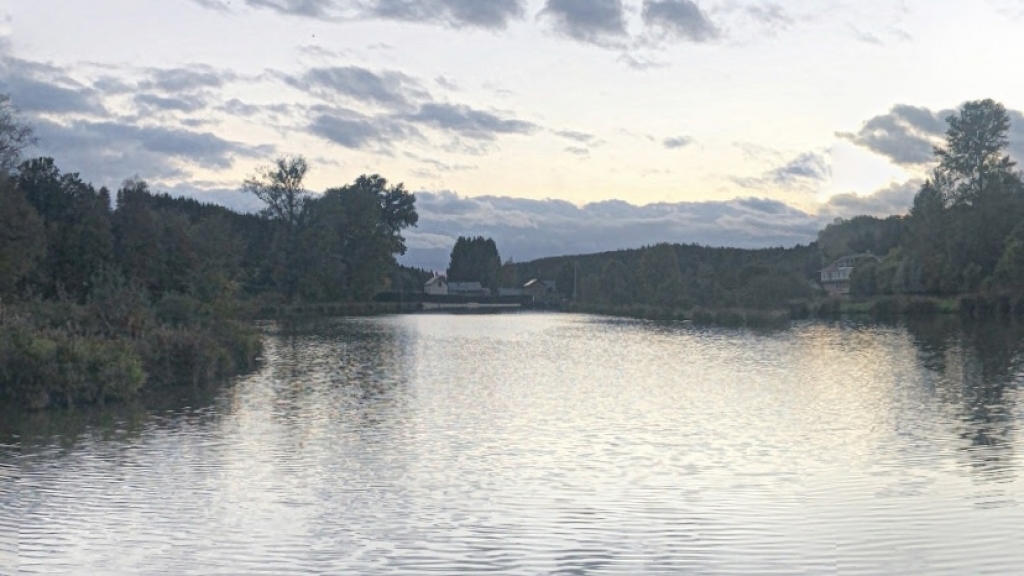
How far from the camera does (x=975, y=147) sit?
108 metres

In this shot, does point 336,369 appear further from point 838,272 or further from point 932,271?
point 838,272

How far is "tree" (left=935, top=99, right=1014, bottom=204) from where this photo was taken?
108 metres

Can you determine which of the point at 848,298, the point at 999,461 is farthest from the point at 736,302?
the point at 999,461

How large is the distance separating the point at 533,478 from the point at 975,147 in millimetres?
102185

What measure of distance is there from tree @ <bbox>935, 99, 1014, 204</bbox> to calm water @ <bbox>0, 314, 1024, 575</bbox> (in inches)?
2960

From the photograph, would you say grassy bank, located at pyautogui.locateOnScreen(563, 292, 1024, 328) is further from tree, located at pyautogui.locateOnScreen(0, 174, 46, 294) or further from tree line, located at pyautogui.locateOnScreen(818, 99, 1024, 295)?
tree, located at pyautogui.locateOnScreen(0, 174, 46, 294)

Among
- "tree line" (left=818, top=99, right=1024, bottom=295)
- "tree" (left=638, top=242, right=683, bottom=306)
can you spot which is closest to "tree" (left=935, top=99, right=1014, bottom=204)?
"tree line" (left=818, top=99, right=1024, bottom=295)

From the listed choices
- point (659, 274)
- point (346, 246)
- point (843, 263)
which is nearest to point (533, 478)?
point (659, 274)

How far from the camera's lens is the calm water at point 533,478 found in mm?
13883

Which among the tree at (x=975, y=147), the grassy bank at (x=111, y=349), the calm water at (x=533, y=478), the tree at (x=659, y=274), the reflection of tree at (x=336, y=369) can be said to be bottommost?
the calm water at (x=533, y=478)

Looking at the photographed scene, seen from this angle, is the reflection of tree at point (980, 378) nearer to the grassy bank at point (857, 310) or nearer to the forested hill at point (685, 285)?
the grassy bank at point (857, 310)

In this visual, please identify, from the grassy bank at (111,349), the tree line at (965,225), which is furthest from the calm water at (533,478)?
the tree line at (965,225)

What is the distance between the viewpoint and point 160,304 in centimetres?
4484

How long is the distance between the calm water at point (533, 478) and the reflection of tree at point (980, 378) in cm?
19
